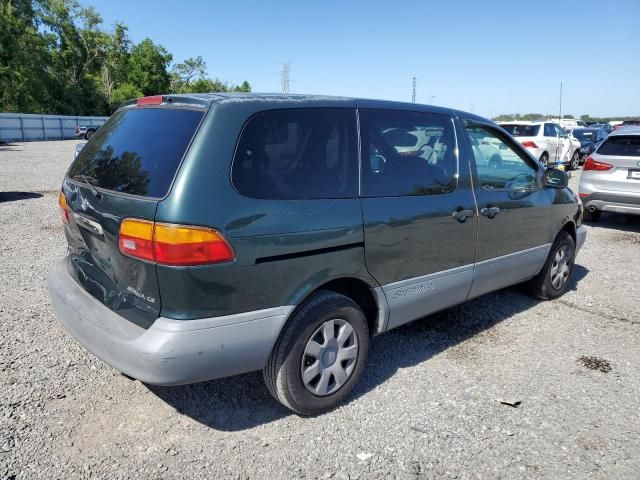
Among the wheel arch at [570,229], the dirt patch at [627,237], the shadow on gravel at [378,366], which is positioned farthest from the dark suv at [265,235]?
the dirt patch at [627,237]

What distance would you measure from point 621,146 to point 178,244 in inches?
335

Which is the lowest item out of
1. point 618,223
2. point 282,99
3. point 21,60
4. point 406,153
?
point 618,223

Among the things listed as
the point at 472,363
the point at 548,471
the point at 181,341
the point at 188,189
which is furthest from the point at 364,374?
the point at 188,189

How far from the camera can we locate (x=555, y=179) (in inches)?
184

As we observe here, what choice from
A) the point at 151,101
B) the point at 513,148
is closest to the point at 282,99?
the point at 151,101

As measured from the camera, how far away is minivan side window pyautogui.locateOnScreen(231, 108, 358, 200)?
2.63 meters

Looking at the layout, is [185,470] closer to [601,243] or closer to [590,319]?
[590,319]

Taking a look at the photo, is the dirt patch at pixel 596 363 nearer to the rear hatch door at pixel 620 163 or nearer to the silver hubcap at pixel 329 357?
the silver hubcap at pixel 329 357

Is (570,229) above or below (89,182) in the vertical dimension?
below

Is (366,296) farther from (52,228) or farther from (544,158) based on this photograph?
(544,158)

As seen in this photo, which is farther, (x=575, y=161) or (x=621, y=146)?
(x=575, y=161)

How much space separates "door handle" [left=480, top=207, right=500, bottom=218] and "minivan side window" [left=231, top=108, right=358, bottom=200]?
131 cm

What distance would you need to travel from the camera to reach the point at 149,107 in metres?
3.03

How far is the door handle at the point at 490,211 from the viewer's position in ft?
12.7
